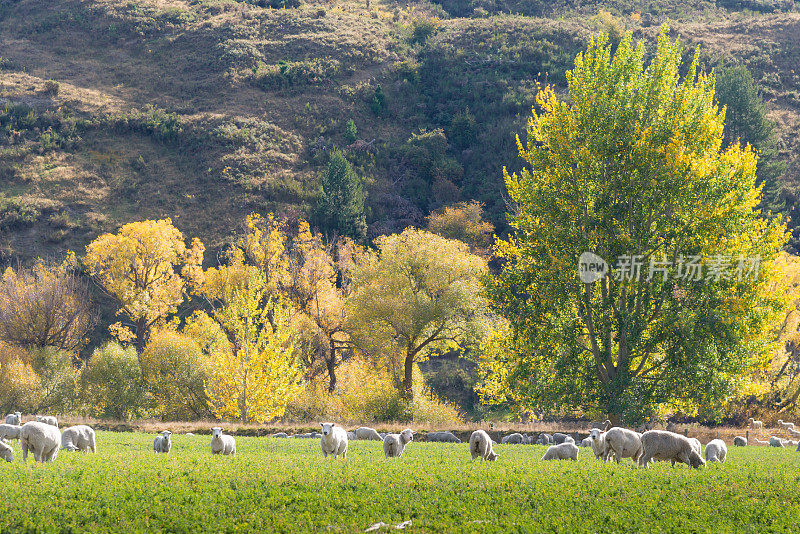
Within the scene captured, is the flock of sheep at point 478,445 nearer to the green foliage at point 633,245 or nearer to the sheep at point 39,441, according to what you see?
the sheep at point 39,441

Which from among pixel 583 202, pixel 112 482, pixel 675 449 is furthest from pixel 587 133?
pixel 112 482

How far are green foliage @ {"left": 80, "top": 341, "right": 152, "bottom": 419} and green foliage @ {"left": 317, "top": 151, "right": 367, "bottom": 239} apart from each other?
3740cm

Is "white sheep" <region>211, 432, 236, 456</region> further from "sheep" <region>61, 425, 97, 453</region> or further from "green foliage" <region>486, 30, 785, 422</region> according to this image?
"green foliage" <region>486, 30, 785, 422</region>

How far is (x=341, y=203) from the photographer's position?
3649 inches

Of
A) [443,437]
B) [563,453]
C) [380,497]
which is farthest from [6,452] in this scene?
[443,437]

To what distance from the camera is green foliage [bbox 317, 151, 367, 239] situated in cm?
9162

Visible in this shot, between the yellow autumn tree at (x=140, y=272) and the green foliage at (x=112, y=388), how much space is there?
12.0 m

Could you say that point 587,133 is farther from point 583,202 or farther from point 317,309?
point 317,309

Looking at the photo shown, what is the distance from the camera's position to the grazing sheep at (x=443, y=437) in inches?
1572

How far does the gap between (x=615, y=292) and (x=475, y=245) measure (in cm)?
6099

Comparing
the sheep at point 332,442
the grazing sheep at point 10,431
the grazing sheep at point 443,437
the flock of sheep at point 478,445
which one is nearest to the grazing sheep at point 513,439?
the grazing sheep at point 443,437

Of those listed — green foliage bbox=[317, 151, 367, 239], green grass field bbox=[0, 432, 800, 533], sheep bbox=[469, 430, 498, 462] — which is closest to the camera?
green grass field bbox=[0, 432, 800, 533]

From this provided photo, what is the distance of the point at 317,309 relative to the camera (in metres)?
62.7

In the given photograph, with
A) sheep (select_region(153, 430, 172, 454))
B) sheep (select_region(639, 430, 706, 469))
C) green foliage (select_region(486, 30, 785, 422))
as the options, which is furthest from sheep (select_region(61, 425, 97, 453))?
sheep (select_region(639, 430, 706, 469))
